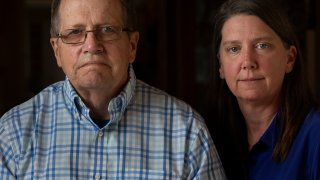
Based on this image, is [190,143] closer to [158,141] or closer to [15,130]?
[158,141]

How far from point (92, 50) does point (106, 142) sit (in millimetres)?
303

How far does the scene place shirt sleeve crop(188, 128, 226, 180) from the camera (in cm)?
163

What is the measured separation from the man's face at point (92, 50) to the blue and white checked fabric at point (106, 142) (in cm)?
9

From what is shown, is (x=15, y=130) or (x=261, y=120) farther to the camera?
(x=261, y=120)

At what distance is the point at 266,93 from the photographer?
1.77 m

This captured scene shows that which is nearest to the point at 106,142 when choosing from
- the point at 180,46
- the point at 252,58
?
the point at 252,58

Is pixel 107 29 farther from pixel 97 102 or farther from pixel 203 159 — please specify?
pixel 203 159

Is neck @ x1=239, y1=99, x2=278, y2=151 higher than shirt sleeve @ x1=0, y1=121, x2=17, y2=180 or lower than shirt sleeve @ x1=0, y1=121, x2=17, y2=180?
higher

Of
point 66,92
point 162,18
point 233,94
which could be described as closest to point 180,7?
point 162,18

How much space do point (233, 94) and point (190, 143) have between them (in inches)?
13.8

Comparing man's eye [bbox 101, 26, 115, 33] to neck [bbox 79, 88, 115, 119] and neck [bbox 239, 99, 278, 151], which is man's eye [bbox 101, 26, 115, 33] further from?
neck [bbox 239, 99, 278, 151]

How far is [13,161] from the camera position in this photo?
160cm

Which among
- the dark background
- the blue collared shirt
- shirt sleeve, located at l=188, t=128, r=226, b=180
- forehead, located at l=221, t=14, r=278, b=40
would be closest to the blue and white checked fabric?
shirt sleeve, located at l=188, t=128, r=226, b=180

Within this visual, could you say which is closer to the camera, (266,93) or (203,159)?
(203,159)
